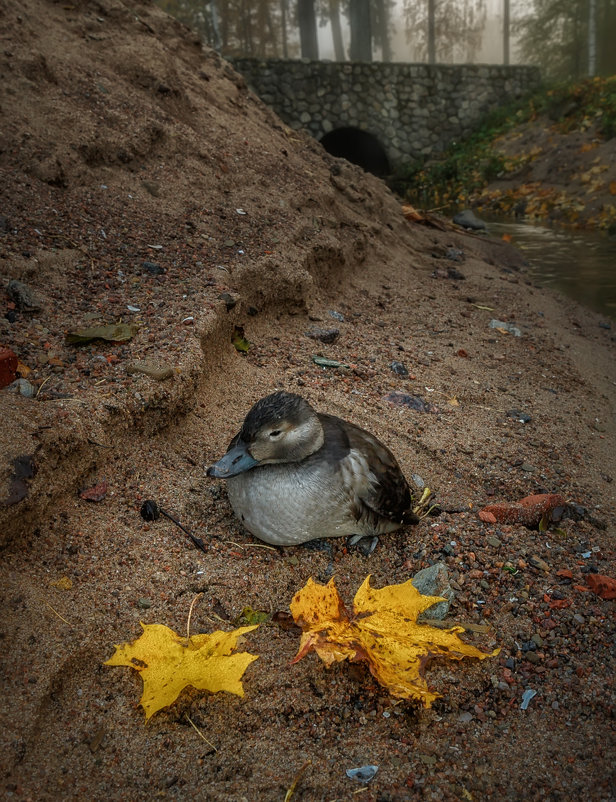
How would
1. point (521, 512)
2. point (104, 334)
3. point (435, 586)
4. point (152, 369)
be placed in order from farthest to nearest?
1. point (104, 334)
2. point (152, 369)
3. point (521, 512)
4. point (435, 586)

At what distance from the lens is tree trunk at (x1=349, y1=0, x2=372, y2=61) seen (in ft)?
73.0

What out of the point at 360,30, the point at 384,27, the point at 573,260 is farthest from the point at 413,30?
the point at 573,260

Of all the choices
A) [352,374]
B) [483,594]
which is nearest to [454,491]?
[483,594]

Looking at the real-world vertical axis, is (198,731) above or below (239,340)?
below

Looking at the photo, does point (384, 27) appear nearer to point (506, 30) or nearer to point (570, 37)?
point (506, 30)

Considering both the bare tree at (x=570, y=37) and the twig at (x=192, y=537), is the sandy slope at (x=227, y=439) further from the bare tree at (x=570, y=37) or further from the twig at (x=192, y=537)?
the bare tree at (x=570, y=37)

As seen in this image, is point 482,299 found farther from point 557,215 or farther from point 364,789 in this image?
point 557,215

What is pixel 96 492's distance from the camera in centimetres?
245

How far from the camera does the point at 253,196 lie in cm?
508

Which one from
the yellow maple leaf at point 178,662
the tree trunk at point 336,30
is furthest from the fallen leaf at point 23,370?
the tree trunk at point 336,30

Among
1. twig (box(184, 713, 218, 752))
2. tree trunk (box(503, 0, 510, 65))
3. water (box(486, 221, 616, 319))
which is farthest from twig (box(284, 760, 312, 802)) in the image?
tree trunk (box(503, 0, 510, 65))

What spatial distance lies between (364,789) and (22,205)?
367 cm

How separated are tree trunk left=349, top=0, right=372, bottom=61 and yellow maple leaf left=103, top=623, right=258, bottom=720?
23909 millimetres

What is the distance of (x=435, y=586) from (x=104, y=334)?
192 centimetres
